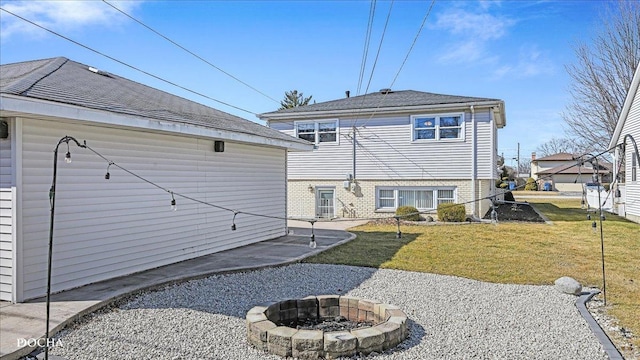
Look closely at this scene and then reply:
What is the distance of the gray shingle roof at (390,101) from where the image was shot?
16.2 m

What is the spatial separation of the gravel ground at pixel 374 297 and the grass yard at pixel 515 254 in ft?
2.41

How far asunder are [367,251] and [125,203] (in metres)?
5.35

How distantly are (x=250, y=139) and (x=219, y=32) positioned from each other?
18.4ft

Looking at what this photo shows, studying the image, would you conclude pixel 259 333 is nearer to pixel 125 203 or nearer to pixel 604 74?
pixel 125 203

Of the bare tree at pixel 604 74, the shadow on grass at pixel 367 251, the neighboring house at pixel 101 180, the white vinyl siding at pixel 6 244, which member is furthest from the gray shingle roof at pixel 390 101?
the bare tree at pixel 604 74

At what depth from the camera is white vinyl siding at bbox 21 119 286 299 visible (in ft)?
18.6

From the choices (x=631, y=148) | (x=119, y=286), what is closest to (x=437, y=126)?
(x=631, y=148)

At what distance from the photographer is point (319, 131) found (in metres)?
18.1

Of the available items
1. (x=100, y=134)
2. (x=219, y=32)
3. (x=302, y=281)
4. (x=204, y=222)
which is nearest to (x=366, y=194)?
(x=219, y=32)

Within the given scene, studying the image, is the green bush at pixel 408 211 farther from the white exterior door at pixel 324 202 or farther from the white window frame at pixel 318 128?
the white window frame at pixel 318 128

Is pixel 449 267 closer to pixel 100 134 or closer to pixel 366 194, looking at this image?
pixel 100 134

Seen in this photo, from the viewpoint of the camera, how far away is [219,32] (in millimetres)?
13180

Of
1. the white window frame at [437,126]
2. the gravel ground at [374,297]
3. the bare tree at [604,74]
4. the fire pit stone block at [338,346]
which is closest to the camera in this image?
the fire pit stone block at [338,346]

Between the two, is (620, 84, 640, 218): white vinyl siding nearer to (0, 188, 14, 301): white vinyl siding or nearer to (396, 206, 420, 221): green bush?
(396, 206, 420, 221): green bush
